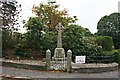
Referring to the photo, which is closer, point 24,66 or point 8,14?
point 24,66

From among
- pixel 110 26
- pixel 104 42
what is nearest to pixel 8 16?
pixel 104 42

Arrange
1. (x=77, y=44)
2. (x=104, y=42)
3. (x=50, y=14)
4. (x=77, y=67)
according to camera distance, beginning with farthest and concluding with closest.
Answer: (x=50, y=14)
(x=104, y=42)
(x=77, y=44)
(x=77, y=67)

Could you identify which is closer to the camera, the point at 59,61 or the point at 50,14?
the point at 59,61

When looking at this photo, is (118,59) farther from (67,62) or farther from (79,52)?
(67,62)

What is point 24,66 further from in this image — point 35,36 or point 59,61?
point 35,36

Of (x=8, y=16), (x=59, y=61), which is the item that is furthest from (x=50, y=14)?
(x=59, y=61)

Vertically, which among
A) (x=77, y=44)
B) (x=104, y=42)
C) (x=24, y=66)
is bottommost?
(x=24, y=66)

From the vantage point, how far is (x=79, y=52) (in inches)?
902

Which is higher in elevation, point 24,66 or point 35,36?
point 35,36

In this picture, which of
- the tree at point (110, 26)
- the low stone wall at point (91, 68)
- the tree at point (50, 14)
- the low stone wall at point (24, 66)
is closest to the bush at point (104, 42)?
the tree at point (50, 14)

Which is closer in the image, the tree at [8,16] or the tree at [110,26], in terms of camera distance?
the tree at [8,16]

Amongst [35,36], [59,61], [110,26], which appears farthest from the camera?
[110,26]

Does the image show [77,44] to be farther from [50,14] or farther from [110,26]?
[110,26]

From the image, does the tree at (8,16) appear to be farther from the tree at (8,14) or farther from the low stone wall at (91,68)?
the low stone wall at (91,68)
